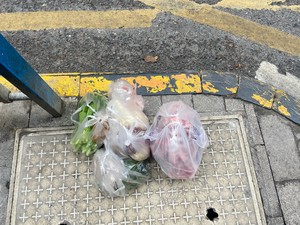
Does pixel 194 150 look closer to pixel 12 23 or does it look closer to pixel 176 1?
pixel 176 1

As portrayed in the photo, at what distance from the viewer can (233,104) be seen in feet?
8.61

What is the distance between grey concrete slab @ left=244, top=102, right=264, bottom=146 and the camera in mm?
2492

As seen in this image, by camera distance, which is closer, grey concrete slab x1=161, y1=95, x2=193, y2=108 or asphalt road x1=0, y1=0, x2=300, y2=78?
grey concrete slab x1=161, y1=95, x2=193, y2=108

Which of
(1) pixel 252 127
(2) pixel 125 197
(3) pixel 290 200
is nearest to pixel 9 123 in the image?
(2) pixel 125 197

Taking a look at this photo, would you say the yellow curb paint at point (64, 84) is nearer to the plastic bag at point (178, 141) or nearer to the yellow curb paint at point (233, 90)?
the plastic bag at point (178, 141)

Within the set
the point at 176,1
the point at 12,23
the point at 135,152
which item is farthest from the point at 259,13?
the point at 12,23

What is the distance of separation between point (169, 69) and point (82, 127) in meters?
0.88

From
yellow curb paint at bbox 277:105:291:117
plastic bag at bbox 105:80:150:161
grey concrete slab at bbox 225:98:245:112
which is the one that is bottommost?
plastic bag at bbox 105:80:150:161

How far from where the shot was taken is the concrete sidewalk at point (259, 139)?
2.29m

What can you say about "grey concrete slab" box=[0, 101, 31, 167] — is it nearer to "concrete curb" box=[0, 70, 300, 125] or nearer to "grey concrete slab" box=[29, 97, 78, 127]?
"grey concrete slab" box=[29, 97, 78, 127]

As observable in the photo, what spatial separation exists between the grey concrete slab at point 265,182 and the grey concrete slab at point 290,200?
0.12 feet

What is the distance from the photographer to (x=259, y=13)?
316 centimetres

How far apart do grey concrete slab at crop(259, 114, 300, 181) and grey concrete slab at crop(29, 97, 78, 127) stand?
4.55ft

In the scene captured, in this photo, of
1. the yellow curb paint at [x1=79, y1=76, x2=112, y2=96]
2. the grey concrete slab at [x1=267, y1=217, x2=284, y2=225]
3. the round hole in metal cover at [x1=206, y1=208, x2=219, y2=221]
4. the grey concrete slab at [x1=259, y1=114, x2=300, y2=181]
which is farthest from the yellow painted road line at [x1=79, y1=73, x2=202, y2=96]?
the grey concrete slab at [x1=267, y1=217, x2=284, y2=225]
